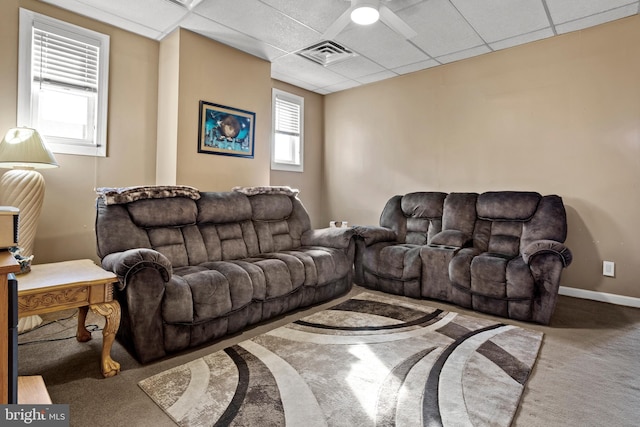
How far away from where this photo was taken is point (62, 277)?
6.09 ft

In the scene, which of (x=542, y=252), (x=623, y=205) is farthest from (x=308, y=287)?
(x=623, y=205)

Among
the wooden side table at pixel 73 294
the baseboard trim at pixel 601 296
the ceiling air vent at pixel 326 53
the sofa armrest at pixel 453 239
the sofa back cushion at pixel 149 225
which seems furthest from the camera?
the ceiling air vent at pixel 326 53

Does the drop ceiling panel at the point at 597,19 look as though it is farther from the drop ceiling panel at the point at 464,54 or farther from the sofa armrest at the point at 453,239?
the sofa armrest at the point at 453,239

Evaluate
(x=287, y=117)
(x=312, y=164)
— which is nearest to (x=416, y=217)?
(x=312, y=164)

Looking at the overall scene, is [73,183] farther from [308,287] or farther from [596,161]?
[596,161]

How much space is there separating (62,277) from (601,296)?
447 centimetres

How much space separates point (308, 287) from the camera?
297 cm

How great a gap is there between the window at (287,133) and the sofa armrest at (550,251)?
11.2 feet

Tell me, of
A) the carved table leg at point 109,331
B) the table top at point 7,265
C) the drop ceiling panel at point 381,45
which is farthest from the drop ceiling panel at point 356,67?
the table top at point 7,265

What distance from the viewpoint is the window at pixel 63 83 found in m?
2.89

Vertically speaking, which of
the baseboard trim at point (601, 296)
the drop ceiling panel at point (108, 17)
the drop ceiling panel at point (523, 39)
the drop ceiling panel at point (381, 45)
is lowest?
the baseboard trim at point (601, 296)

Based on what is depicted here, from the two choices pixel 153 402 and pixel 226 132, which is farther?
pixel 226 132

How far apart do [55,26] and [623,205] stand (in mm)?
5506

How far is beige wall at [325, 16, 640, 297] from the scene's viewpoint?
3.23 meters
